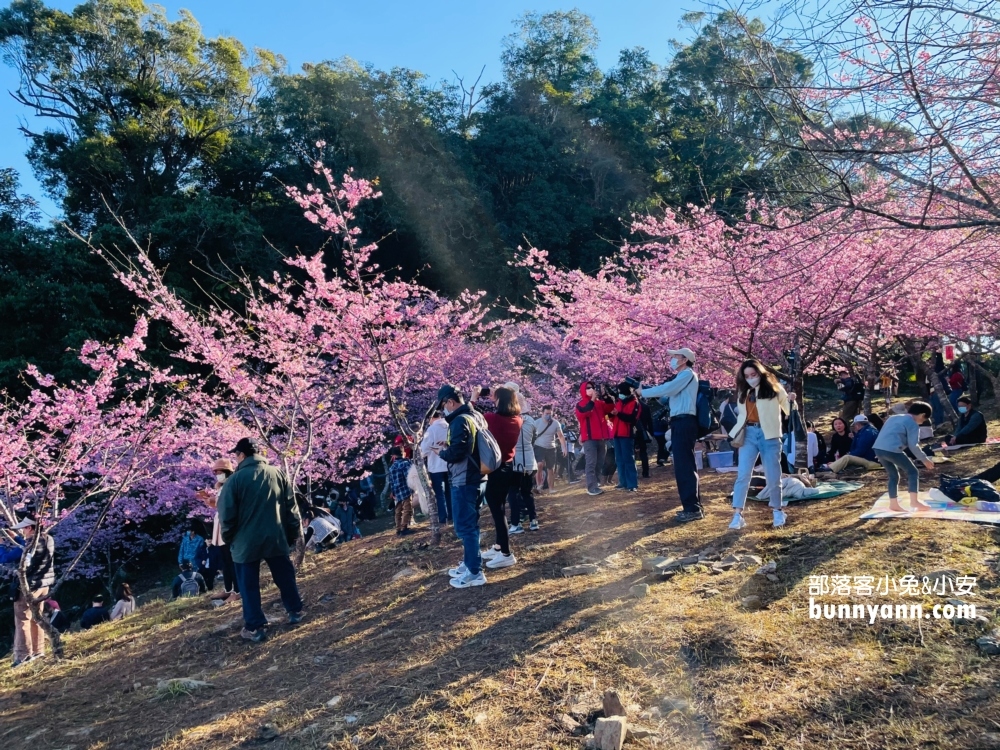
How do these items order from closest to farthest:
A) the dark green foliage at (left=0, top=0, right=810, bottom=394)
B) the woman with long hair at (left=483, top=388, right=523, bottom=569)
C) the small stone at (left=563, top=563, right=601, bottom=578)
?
1. the small stone at (left=563, top=563, right=601, bottom=578)
2. the woman with long hair at (left=483, top=388, right=523, bottom=569)
3. the dark green foliage at (left=0, top=0, right=810, bottom=394)

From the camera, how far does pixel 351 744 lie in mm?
3510

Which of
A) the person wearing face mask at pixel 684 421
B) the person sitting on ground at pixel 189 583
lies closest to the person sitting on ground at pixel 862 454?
the person wearing face mask at pixel 684 421

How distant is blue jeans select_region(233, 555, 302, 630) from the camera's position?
214 inches

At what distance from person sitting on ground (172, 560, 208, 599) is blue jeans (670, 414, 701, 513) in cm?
723

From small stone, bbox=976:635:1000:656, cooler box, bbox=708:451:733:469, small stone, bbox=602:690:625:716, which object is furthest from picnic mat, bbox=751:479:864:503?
small stone, bbox=602:690:625:716

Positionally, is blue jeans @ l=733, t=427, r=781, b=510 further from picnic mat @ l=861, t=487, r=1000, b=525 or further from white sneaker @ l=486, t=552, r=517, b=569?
white sneaker @ l=486, t=552, r=517, b=569

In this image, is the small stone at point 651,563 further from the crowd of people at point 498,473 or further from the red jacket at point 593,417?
the red jacket at point 593,417

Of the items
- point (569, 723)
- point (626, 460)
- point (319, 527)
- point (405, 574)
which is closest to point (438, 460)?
point (319, 527)

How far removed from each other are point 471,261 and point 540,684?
20.7m

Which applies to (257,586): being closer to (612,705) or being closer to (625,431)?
(612,705)

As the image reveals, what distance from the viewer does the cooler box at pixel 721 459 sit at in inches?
452

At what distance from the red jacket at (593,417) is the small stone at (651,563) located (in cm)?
365

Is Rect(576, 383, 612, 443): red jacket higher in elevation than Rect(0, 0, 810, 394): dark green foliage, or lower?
lower

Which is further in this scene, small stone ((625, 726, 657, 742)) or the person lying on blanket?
Answer: the person lying on blanket
